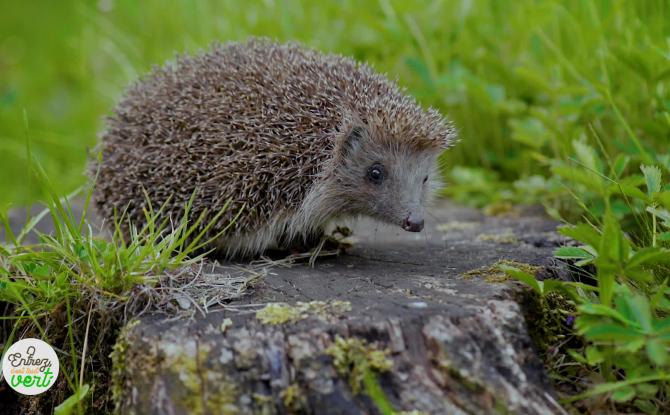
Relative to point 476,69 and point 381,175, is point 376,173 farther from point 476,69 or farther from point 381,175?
point 476,69

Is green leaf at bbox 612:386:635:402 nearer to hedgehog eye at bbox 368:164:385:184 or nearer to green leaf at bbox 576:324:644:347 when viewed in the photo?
green leaf at bbox 576:324:644:347

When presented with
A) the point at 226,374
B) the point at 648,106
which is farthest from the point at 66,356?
the point at 648,106

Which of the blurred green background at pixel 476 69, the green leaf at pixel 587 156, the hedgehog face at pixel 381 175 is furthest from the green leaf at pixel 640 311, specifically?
the hedgehog face at pixel 381 175

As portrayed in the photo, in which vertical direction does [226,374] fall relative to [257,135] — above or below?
below

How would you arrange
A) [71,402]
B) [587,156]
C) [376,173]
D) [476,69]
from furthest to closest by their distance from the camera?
[476,69] → [376,173] → [587,156] → [71,402]

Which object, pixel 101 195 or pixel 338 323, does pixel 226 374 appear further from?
pixel 101 195

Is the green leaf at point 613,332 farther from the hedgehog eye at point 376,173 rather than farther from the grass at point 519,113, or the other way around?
the hedgehog eye at point 376,173

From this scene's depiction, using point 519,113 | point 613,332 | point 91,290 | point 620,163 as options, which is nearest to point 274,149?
point 91,290
